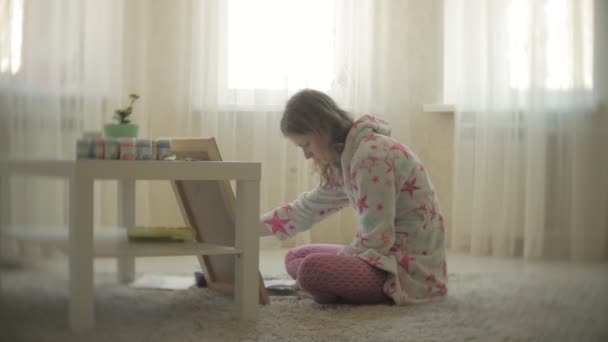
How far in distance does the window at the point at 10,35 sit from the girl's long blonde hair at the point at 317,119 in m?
0.71

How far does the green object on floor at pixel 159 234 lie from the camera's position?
107 centimetres

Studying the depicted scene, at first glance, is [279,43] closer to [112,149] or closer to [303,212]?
[303,212]

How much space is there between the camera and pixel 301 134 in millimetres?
1303

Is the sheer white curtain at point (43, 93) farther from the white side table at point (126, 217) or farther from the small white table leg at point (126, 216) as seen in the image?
the small white table leg at point (126, 216)

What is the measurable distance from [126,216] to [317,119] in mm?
380

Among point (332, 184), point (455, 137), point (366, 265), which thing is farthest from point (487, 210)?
point (366, 265)

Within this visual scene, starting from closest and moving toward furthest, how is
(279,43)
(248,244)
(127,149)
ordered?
(127,149) → (248,244) → (279,43)

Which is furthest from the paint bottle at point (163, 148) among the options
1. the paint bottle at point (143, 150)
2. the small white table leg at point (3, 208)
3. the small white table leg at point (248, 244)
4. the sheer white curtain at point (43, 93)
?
the small white table leg at point (3, 208)

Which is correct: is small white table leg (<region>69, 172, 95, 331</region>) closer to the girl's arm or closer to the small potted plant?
the small potted plant

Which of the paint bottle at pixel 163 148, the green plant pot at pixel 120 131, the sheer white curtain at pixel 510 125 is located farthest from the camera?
the sheer white curtain at pixel 510 125

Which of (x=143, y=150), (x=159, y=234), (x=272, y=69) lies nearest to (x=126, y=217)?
(x=159, y=234)

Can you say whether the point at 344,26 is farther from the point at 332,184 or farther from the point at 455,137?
the point at 332,184

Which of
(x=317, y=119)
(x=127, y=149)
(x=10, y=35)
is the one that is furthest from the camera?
(x=317, y=119)

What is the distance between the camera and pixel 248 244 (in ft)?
3.58
